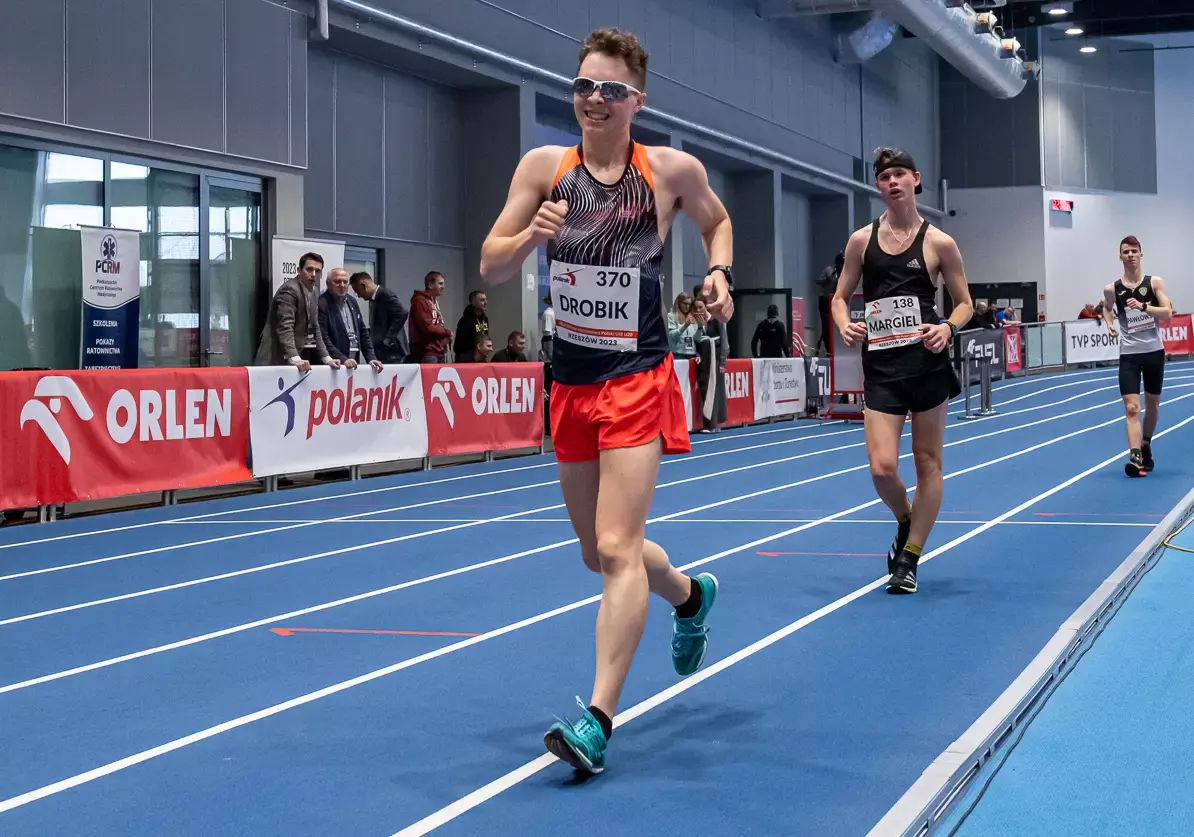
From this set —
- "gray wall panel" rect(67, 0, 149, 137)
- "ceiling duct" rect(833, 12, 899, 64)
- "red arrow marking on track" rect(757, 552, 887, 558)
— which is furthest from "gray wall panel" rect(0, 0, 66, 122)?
"ceiling duct" rect(833, 12, 899, 64)

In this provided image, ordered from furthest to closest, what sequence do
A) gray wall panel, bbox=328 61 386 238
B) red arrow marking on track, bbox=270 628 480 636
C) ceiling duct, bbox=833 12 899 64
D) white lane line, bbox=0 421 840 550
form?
ceiling duct, bbox=833 12 899 64 → gray wall panel, bbox=328 61 386 238 → white lane line, bbox=0 421 840 550 → red arrow marking on track, bbox=270 628 480 636

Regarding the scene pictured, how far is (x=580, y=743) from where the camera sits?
3.47m

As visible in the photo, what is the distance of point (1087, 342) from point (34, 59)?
25.8 meters

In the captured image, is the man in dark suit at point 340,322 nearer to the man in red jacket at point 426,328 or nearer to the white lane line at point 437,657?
the man in red jacket at point 426,328

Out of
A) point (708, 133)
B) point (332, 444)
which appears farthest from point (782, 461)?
point (708, 133)

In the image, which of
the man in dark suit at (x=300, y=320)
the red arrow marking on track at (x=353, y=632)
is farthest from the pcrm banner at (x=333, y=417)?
the red arrow marking on track at (x=353, y=632)

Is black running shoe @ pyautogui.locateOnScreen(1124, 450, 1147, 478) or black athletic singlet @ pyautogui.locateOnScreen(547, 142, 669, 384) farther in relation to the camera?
black running shoe @ pyautogui.locateOnScreen(1124, 450, 1147, 478)

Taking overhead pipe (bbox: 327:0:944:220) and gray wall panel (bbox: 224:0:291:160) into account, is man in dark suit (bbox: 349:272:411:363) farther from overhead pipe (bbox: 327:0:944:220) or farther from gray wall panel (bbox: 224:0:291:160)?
overhead pipe (bbox: 327:0:944:220)

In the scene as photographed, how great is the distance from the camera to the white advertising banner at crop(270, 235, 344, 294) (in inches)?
597

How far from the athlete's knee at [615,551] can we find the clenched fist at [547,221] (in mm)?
832

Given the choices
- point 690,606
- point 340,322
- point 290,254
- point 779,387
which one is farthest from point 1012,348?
point 690,606

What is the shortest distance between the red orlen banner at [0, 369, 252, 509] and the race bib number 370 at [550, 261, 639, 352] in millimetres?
6575

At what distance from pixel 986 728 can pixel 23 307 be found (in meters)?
11.1

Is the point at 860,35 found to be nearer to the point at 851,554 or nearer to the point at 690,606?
the point at 851,554
